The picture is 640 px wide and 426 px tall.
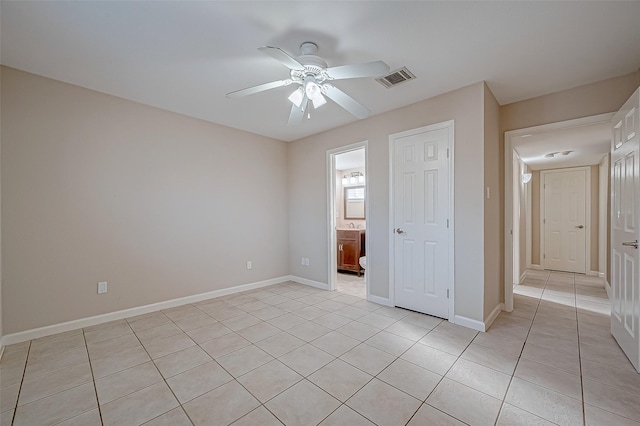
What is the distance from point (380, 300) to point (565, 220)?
512 centimetres

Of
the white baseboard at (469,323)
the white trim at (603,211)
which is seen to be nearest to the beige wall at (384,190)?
the white baseboard at (469,323)

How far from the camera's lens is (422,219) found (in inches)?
125

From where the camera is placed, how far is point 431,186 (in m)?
3.11

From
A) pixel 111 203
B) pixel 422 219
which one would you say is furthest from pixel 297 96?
pixel 111 203

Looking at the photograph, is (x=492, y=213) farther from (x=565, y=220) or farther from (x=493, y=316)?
(x=565, y=220)

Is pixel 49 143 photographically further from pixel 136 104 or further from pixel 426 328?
pixel 426 328

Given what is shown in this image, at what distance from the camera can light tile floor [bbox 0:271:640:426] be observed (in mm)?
1608

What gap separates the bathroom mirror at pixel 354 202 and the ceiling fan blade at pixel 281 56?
452 cm

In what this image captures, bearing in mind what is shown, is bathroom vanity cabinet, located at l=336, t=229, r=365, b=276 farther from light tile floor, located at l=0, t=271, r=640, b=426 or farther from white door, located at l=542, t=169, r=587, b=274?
white door, located at l=542, t=169, r=587, b=274

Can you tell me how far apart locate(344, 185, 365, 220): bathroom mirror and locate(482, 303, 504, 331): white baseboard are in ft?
11.1

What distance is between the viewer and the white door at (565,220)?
564cm

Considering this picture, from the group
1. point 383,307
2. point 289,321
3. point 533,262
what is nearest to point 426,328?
point 383,307

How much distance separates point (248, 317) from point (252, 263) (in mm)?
1337

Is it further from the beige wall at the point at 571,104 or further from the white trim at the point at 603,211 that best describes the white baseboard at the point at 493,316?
the white trim at the point at 603,211
